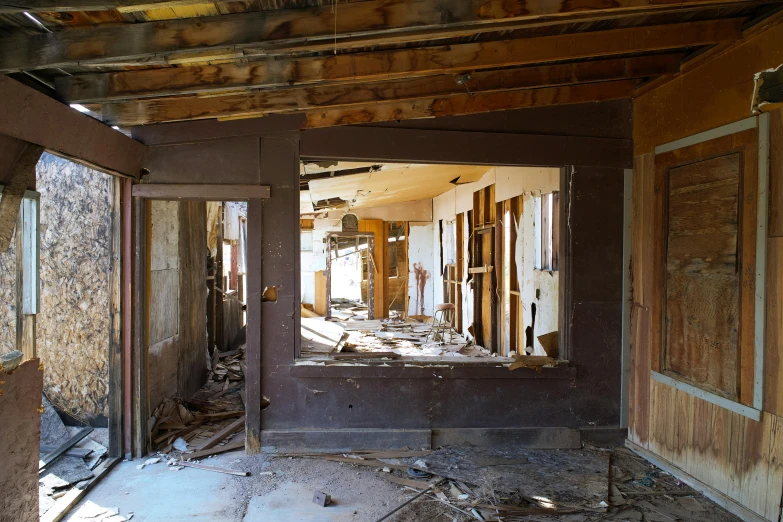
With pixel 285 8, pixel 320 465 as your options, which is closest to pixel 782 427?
pixel 320 465

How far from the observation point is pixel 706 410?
3.75 m

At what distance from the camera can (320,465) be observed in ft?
13.7

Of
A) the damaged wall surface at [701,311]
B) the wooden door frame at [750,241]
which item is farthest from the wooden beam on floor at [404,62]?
the wooden door frame at [750,241]

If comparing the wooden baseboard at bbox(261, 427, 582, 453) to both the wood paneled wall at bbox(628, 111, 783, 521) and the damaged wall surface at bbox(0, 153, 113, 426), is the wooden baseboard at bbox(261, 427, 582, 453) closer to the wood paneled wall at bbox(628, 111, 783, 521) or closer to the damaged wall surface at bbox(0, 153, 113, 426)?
the wood paneled wall at bbox(628, 111, 783, 521)

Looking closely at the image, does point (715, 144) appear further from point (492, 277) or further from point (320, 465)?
point (492, 277)

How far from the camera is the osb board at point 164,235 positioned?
5086 mm

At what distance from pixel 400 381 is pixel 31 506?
107 inches

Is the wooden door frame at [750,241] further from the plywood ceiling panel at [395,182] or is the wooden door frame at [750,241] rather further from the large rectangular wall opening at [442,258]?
the plywood ceiling panel at [395,182]

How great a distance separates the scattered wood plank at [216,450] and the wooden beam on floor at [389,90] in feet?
9.04

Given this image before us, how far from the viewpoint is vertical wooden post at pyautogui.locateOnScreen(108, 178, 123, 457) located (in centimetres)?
417

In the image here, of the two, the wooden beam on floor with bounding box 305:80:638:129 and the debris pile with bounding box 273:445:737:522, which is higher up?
the wooden beam on floor with bounding box 305:80:638:129

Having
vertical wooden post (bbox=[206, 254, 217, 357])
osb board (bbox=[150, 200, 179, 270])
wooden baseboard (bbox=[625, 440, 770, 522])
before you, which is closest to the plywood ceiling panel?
vertical wooden post (bbox=[206, 254, 217, 357])

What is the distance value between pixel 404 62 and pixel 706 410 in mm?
3345

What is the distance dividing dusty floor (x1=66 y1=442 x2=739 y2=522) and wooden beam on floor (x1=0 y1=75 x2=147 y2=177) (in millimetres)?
2373
